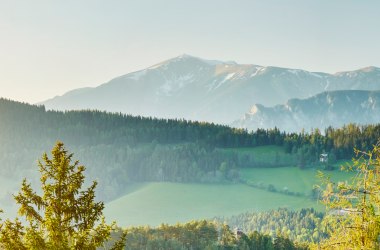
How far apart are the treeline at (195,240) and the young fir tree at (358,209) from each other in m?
139

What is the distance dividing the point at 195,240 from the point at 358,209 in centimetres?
15089

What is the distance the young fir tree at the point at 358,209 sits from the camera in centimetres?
1923

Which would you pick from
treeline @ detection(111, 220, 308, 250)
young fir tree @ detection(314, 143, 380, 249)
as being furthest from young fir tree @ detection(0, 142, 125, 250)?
treeline @ detection(111, 220, 308, 250)

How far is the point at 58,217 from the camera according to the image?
2544 cm

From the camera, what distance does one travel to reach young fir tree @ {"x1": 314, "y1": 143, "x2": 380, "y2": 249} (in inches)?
757

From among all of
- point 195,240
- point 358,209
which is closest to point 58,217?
point 358,209

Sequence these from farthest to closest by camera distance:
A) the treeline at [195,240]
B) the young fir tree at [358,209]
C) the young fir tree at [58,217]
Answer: the treeline at [195,240]
the young fir tree at [58,217]
the young fir tree at [358,209]

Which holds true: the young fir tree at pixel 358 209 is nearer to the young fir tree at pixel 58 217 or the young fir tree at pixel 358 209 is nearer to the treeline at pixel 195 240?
the young fir tree at pixel 58 217

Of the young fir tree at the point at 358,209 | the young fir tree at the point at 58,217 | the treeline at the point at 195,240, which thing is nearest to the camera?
the young fir tree at the point at 358,209

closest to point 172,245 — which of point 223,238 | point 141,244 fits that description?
point 141,244

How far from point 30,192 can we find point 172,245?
134586 mm

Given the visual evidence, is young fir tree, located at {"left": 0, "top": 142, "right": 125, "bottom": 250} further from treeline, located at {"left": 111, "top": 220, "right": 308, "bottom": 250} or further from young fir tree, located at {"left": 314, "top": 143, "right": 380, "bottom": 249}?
treeline, located at {"left": 111, "top": 220, "right": 308, "bottom": 250}

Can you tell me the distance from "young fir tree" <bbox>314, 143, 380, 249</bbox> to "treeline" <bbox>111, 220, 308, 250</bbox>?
13865cm

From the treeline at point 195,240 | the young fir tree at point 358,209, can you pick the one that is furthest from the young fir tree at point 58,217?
the treeline at point 195,240
